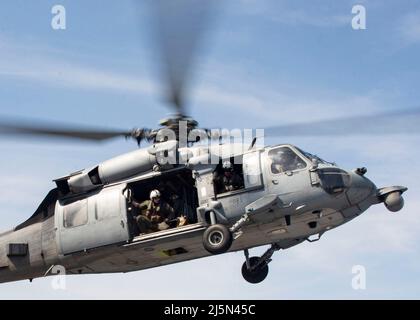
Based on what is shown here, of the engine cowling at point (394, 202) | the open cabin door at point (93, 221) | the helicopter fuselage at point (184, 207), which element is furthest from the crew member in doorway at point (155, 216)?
the engine cowling at point (394, 202)

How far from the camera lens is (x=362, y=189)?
2431 centimetres

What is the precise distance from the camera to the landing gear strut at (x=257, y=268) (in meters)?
26.4

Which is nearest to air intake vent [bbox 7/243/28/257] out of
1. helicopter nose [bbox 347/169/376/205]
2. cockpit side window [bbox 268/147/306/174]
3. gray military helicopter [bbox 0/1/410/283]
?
gray military helicopter [bbox 0/1/410/283]

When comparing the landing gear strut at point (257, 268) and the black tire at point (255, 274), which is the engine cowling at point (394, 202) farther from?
the black tire at point (255, 274)

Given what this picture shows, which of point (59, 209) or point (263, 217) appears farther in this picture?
point (59, 209)

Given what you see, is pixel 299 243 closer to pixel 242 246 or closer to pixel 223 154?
pixel 242 246

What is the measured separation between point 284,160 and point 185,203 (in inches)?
114

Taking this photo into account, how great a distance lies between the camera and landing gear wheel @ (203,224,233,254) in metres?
23.7

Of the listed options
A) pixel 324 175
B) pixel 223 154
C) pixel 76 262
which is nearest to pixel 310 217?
pixel 324 175

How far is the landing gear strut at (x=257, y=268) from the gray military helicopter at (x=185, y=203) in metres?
0.03

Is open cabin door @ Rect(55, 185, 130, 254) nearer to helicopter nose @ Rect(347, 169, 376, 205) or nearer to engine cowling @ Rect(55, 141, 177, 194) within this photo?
engine cowling @ Rect(55, 141, 177, 194)

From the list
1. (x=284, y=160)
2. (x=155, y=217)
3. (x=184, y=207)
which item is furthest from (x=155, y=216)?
(x=284, y=160)

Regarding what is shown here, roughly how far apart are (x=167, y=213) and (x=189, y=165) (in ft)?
4.61

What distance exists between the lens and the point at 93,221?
997 inches
